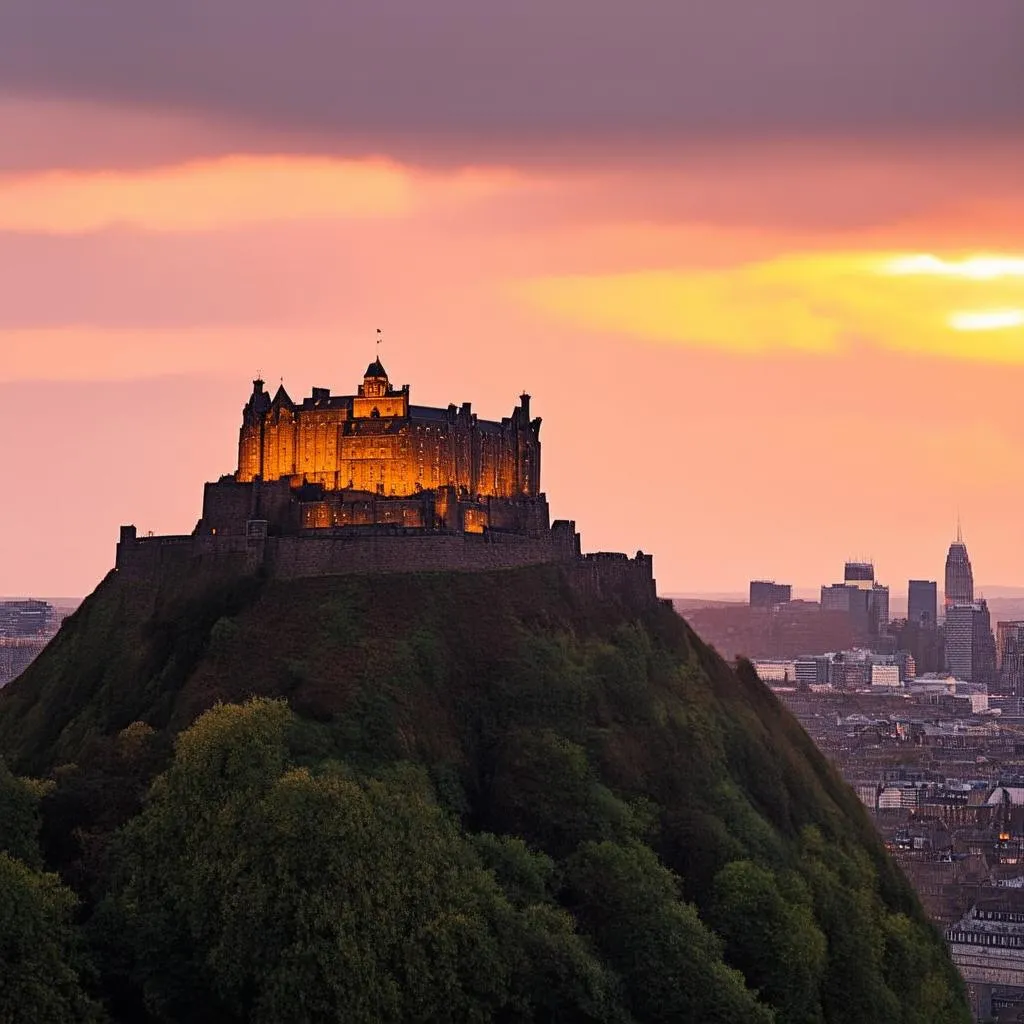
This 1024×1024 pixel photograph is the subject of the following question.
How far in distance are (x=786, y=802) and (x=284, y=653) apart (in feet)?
120

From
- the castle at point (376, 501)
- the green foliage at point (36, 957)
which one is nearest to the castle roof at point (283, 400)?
the castle at point (376, 501)

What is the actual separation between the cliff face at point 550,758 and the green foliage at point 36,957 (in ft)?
23.2

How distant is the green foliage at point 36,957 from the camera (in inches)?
3989

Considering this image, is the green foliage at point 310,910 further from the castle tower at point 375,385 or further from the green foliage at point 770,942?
the castle tower at point 375,385

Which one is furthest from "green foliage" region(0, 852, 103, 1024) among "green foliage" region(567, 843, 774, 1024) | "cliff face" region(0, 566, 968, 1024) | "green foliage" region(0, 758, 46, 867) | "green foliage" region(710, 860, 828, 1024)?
"green foliage" region(710, 860, 828, 1024)

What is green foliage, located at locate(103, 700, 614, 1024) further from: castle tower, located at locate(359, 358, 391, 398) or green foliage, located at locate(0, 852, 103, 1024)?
castle tower, located at locate(359, 358, 391, 398)

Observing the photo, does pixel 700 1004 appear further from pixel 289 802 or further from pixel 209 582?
pixel 209 582

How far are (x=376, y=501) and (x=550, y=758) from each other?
2624cm

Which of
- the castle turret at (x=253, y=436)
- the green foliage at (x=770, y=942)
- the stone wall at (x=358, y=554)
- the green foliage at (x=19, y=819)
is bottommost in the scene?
the green foliage at (x=770, y=942)

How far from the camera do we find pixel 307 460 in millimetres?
157250

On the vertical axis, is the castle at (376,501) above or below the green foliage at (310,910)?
above

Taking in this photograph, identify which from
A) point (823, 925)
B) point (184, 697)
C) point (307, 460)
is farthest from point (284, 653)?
point (823, 925)

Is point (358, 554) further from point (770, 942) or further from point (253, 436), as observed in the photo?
point (770, 942)

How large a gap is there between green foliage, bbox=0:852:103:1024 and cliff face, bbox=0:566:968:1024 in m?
7.08
